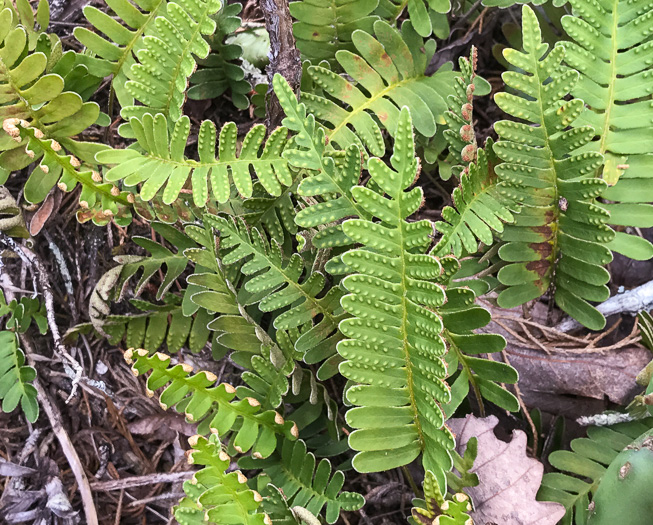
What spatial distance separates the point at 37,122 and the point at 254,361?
955mm

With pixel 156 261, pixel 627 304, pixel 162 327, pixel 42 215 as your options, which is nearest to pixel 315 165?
pixel 156 261

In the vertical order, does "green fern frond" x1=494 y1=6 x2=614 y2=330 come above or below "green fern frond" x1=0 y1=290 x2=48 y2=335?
above

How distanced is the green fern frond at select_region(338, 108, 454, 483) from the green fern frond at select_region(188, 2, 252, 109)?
3.47 feet

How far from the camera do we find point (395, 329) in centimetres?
121

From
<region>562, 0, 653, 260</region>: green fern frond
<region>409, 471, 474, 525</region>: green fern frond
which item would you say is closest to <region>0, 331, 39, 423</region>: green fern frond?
<region>409, 471, 474, 525</region>: green fern frond

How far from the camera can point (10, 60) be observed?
59.7 inches

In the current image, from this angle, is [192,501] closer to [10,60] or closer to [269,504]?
[269,504]

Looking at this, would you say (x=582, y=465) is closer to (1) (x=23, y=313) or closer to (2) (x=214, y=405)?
(2) (x=214, y=405)

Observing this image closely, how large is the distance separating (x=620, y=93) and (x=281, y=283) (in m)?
1.11

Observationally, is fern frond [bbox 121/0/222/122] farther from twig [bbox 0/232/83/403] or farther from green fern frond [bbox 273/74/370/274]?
twig [bbox 0/232/83/403]

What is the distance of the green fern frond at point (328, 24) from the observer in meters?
1.73

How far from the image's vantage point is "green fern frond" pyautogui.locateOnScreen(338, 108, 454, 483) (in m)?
1.11

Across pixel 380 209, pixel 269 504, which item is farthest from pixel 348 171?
pixel 269 504

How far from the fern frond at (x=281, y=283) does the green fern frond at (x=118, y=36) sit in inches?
24.1
